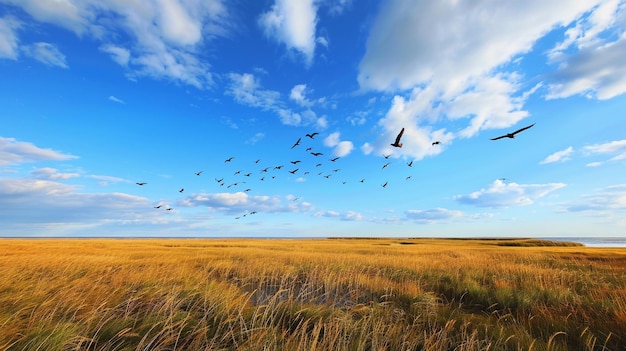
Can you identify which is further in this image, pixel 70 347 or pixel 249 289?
pixel 249 289

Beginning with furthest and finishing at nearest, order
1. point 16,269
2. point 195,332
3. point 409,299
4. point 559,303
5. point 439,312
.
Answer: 1. point 16,269
2. point 409,299
3. point 559,303
4. point 439,312
5. point 195,332

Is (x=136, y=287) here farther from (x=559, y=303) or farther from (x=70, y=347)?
(x=559, y=303)

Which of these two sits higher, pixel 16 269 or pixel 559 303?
pixel 16 269

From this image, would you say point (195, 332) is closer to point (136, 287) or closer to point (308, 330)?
point (308, 330)

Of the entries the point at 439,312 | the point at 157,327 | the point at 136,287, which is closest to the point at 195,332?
the point at 157,327

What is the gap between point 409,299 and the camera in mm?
9969

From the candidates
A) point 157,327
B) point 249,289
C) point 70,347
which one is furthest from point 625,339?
point 249,289

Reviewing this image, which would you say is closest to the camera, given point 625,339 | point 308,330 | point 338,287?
point 625,339

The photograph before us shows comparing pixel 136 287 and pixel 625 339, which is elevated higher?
pixel 136 287

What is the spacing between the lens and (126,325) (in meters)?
5.72

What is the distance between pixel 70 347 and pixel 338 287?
879 centimetres

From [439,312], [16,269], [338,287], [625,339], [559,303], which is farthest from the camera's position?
[338,287]

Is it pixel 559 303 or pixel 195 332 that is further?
pixel 559 303

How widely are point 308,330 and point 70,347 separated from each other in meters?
4.08
